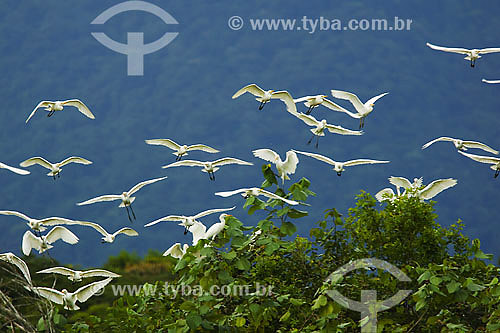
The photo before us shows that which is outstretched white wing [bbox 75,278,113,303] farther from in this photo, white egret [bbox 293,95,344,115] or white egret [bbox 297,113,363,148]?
white egret [bbox 293,95,344,115]

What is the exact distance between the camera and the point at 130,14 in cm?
1462

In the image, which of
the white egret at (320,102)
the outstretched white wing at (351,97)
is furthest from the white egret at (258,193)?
the outstretched white wing at (351,97)

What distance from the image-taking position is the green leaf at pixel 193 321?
8.63 ft

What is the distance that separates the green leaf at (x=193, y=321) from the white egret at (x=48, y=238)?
1.85 metres

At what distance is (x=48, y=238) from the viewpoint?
4.45 meters

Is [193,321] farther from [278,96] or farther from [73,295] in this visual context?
[278,96]

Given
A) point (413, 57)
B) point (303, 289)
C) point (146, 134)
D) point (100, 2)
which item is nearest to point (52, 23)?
point (100, 2)

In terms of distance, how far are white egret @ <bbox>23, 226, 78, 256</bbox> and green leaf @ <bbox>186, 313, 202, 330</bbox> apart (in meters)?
1.85

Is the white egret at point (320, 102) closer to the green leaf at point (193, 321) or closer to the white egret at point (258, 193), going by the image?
the white egret at point (258, 193)

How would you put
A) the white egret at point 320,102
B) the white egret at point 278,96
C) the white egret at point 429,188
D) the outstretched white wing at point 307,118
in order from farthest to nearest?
the white egret at point 320,102 < the white egret at point 278,96 < the outstretched white wing at point 307,118 < the white egret at point 429,188

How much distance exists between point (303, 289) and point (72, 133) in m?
12.1

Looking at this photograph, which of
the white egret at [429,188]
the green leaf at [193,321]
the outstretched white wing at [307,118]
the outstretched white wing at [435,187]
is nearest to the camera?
the green leaf at [193,321]

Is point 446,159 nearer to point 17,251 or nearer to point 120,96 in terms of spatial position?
point 120,96

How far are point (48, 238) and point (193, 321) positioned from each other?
2.11 meters
